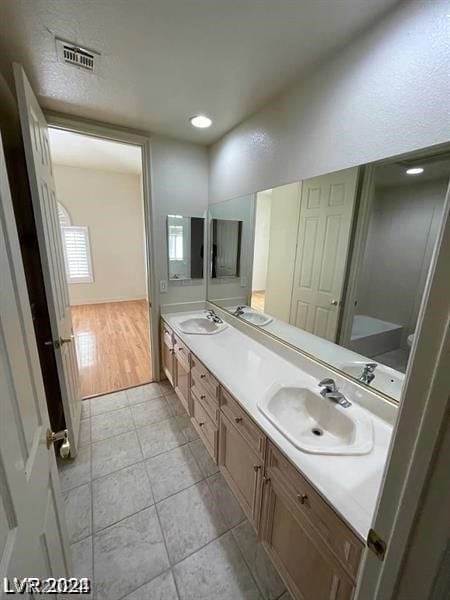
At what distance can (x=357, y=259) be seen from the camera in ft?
4.22

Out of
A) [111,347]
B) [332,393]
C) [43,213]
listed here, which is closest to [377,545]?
[332,393]

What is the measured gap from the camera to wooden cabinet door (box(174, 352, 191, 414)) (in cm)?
205

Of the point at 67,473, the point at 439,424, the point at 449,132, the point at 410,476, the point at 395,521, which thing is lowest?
the point at 67,473

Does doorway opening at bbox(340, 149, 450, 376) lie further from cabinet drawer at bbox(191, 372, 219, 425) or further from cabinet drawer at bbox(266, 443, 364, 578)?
cabinet drawer at bbox(191, 372, 219, 425)

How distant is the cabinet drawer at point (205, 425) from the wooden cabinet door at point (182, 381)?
0.12m

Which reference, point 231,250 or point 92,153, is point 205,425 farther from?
point 92,153

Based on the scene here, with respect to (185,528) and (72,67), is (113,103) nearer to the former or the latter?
(72,67)

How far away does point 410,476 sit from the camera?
19.1 inches

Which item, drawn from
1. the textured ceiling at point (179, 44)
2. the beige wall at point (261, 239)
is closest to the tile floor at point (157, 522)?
the beige wall at point (261, 239)

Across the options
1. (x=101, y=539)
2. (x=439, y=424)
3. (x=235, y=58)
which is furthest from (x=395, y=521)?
(x=235, y=58)

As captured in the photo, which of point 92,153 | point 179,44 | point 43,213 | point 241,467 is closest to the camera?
point 179,44

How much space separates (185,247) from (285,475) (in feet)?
7.03

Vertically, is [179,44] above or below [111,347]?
above

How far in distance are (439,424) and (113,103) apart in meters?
2.36
